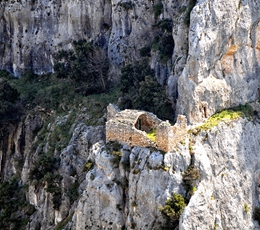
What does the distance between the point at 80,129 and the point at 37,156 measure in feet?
20.1

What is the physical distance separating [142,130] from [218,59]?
377 inches

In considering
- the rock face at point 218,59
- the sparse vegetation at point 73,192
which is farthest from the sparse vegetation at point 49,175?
the rock face at point 218,59

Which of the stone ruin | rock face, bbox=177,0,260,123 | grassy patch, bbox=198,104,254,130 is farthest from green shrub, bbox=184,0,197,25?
the stone ruin

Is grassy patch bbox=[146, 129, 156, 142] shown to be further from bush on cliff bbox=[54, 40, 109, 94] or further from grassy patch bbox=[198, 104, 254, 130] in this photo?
bush on cliff bbox=[54, 40, 109, 94]

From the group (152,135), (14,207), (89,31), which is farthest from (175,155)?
(89,31)

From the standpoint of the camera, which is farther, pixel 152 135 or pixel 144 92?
pixel 144 92

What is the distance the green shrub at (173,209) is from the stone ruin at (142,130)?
395 centimetres

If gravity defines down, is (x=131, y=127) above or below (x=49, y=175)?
above

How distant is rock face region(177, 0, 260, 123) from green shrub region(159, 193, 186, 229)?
8278 mm

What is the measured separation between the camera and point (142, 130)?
37.9 meters

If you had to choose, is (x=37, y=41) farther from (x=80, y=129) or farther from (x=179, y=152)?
(x=179, y=152)

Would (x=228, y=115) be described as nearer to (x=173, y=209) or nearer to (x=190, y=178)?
(x=190, y=178)

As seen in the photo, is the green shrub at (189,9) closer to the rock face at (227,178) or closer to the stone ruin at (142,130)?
the stone ruin at (142,130)

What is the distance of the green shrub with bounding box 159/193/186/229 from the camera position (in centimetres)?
3155
